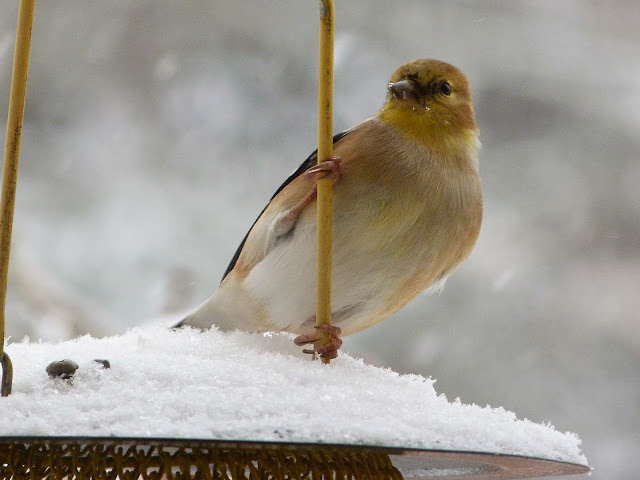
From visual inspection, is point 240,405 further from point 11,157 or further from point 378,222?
point 378,222

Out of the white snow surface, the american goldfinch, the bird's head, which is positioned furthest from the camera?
the bird's head

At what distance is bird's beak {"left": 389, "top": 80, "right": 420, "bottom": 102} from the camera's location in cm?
144

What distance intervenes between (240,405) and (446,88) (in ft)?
2.98

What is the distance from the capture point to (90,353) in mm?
1024

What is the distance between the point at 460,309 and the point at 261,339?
63.5 inches

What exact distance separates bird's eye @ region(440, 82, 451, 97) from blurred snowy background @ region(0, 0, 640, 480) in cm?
106

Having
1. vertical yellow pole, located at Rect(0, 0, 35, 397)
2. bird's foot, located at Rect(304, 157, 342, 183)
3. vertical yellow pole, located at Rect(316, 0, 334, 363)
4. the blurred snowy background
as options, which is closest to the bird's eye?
bird's foot, located at Rect(304, 157, 342, 183)

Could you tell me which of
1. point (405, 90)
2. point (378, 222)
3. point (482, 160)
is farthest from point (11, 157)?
point (482, 160)

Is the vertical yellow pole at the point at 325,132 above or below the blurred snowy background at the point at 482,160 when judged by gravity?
below

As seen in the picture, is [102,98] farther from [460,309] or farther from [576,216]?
[576,216]

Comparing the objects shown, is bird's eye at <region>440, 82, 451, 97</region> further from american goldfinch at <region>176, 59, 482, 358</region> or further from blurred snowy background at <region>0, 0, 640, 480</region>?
blurred snowy background at <region>0, 0, 640, 480</region>

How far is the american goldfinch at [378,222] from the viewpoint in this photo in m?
1.35

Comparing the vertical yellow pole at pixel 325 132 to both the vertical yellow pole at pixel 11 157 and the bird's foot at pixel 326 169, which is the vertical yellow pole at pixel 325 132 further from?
the vertical yellow pole at pixel 11 157

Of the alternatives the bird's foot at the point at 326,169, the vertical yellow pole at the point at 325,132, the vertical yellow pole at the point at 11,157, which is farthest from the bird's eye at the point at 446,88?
the vertical yellow pole at the point at 11,157
